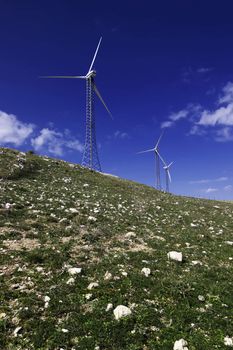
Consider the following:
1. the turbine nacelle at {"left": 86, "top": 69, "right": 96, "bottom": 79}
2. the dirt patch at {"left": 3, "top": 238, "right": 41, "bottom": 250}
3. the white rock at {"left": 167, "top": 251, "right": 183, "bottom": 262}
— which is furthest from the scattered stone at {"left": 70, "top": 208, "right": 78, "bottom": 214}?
the turbine nacelle at {"left": 86, "top": 69, "right": 96, "bottom": 79}

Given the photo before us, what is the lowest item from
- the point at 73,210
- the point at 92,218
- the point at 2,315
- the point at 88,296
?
the point at 2,315

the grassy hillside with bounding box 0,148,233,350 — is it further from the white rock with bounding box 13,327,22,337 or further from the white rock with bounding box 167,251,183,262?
the white rock with bounding box 167,251,183,262

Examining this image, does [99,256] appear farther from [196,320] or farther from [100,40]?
[100,40]

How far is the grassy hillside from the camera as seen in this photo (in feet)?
28.3

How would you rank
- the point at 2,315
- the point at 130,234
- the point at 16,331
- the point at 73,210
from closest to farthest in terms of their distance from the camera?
the point at 16,331 < the point at 2,315 < the point at 130,234 < the point at 73,210

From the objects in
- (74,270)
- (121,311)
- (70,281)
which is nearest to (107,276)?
(74,270)

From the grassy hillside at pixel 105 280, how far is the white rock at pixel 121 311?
146mm

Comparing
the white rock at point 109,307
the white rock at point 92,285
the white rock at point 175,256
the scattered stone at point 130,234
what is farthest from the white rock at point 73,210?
the white rock at point 109,307

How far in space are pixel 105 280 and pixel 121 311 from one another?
2.25 m

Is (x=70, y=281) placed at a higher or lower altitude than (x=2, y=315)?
higher

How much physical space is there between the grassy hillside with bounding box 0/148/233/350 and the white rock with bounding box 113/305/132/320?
146 mm

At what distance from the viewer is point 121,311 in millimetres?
9539

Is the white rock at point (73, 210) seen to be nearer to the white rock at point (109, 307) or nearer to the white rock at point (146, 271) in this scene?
the white rock at point (146, 271)

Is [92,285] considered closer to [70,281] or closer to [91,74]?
[70,281]
